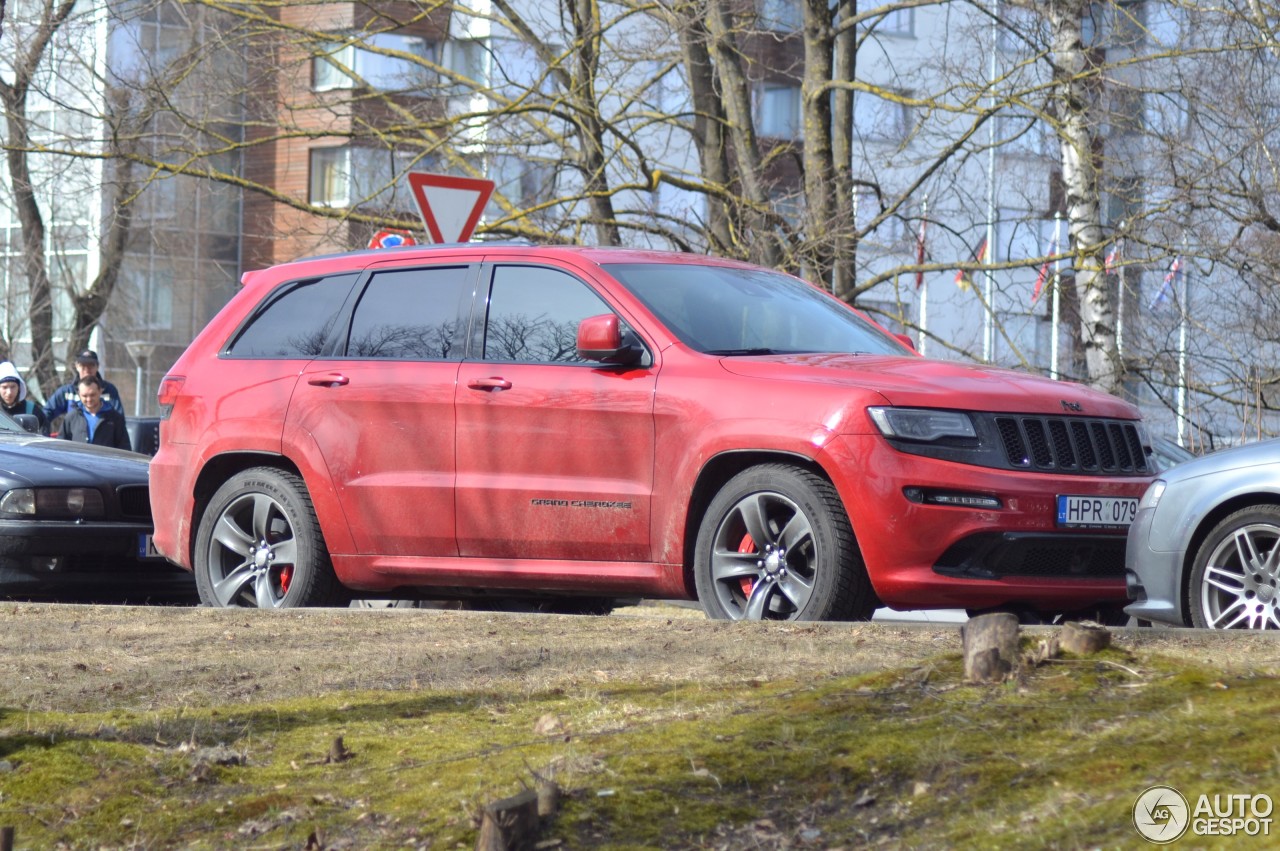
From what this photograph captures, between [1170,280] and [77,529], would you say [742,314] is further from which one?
[1170,280]

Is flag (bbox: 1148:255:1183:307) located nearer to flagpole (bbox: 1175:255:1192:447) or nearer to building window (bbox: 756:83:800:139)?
flagpole (bbox: 1175:255:1192:447)

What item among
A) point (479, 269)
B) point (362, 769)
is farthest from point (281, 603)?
point (362, 769)

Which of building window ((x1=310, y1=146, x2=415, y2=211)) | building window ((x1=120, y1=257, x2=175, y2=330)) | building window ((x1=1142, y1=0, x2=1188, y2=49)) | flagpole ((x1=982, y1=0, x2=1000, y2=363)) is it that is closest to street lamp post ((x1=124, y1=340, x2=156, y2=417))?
building window ((x1=120, y1=257, x2=175, y2=330))

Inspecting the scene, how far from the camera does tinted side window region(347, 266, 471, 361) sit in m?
8.73

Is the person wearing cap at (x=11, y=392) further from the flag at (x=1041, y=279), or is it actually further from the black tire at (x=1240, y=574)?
the black tire at (x=1240, y=574)

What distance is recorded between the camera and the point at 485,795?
4457mm

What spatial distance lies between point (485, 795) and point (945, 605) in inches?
134

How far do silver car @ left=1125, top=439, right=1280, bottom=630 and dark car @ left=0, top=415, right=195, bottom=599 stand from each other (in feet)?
18.7

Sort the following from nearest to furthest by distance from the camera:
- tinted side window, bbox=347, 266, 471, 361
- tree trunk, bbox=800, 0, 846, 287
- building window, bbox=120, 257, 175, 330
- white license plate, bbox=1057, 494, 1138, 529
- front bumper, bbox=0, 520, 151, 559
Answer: white license plate, bbox=1057, 494, 1138, 529 < tinted side window, bbox=347, 266, 471, 361 < front bumper, bbox=0, 520, 151, 559 < tree trunk, bbox=800, 0, 846, 287 < building window, bbox=120, 257, 175, 330

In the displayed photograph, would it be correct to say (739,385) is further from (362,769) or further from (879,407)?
(362,769)

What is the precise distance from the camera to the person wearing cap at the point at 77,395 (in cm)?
1655

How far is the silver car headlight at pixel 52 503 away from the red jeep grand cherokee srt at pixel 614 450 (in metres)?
1.10

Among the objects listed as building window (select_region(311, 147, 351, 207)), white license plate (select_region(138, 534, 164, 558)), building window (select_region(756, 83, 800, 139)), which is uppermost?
building window (select_region(756, 83, 800, 139))

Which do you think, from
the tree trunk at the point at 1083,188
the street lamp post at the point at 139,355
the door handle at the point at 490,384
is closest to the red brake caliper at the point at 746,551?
the door handle at the point at 490,384
